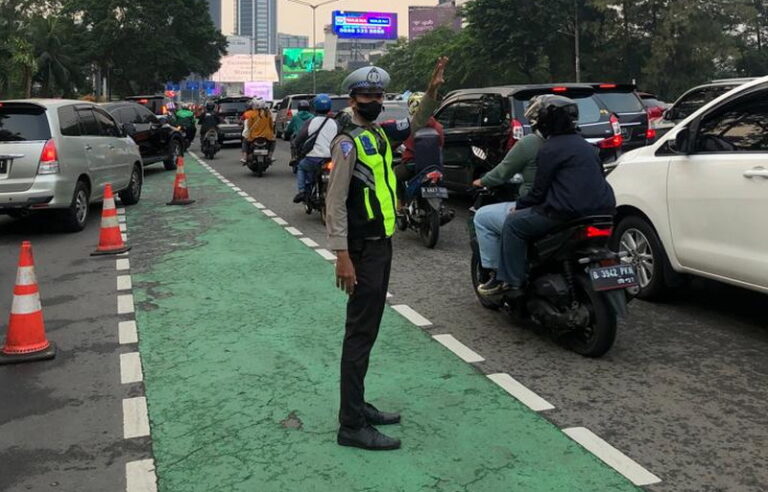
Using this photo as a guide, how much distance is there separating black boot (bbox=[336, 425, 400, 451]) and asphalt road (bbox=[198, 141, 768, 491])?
93 cm

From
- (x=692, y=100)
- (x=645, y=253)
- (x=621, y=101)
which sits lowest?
(x=645, y=253)

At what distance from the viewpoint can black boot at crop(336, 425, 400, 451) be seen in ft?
12.1

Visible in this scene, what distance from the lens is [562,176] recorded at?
4867mm

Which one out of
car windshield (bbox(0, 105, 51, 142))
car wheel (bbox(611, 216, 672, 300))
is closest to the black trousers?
car wheel (bbox(611, 216, 672, 300))

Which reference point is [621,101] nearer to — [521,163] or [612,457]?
[521,163]

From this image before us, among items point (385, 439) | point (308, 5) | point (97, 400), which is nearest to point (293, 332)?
point (97, 400)

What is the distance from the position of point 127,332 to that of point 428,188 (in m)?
3.85

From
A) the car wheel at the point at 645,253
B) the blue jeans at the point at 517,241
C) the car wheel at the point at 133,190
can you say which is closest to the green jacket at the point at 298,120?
the car wheel at the point at 133,190

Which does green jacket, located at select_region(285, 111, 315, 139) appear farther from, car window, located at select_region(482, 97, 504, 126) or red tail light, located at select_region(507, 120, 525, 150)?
red tail light, located at select_region(507, 120, 525, 150)

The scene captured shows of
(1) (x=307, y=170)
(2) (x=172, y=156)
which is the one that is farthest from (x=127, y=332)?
(2) (x=172, y=156)

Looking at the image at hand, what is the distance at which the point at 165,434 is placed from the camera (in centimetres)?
392

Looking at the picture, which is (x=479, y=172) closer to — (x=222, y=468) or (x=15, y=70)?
(x=222, y=468)

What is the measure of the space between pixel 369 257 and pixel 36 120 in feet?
24.2

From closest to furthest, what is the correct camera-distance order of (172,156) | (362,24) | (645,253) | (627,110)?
(645,253) < (627,110) < (172,156) < (362,24)
